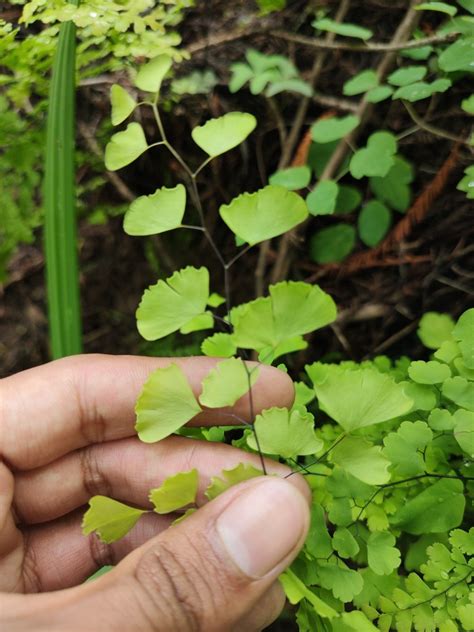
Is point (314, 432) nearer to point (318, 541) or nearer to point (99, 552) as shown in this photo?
point (318, 541)

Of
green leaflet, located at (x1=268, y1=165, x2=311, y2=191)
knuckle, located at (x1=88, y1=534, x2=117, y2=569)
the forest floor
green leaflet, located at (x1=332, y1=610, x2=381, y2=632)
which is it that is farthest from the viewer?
the forest floor

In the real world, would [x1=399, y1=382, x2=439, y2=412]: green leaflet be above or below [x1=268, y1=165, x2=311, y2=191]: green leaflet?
below

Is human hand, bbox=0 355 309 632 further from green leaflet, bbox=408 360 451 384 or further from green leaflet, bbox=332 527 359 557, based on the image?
green leaflet, bbox=408 360 451 384

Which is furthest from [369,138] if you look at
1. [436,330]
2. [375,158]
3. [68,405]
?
[68,405]

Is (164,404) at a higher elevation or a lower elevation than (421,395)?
higher

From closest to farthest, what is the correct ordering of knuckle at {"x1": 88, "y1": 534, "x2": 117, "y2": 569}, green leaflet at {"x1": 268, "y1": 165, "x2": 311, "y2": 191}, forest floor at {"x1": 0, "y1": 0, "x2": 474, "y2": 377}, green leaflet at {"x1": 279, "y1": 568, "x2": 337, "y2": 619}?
green leaflet at {"x1": 279, "y1": 568, "x2": 337, "y2": 619} < knuckle at {"x1": 88, "y1": 534, "x2": 117, "y2": 569} < green leaflet at {"x1": 268, "y1": 165, "x2": 311, "y2": 191} < forest floor at {"x1": 0, "y1": 0, "x2": 474, "y2": 377}

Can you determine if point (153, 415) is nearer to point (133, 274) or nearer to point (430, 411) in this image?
point (430, 411)

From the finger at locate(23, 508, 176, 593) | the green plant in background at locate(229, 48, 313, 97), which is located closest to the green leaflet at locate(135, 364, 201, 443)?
the finger at locate(23, 508, 176, 593)
